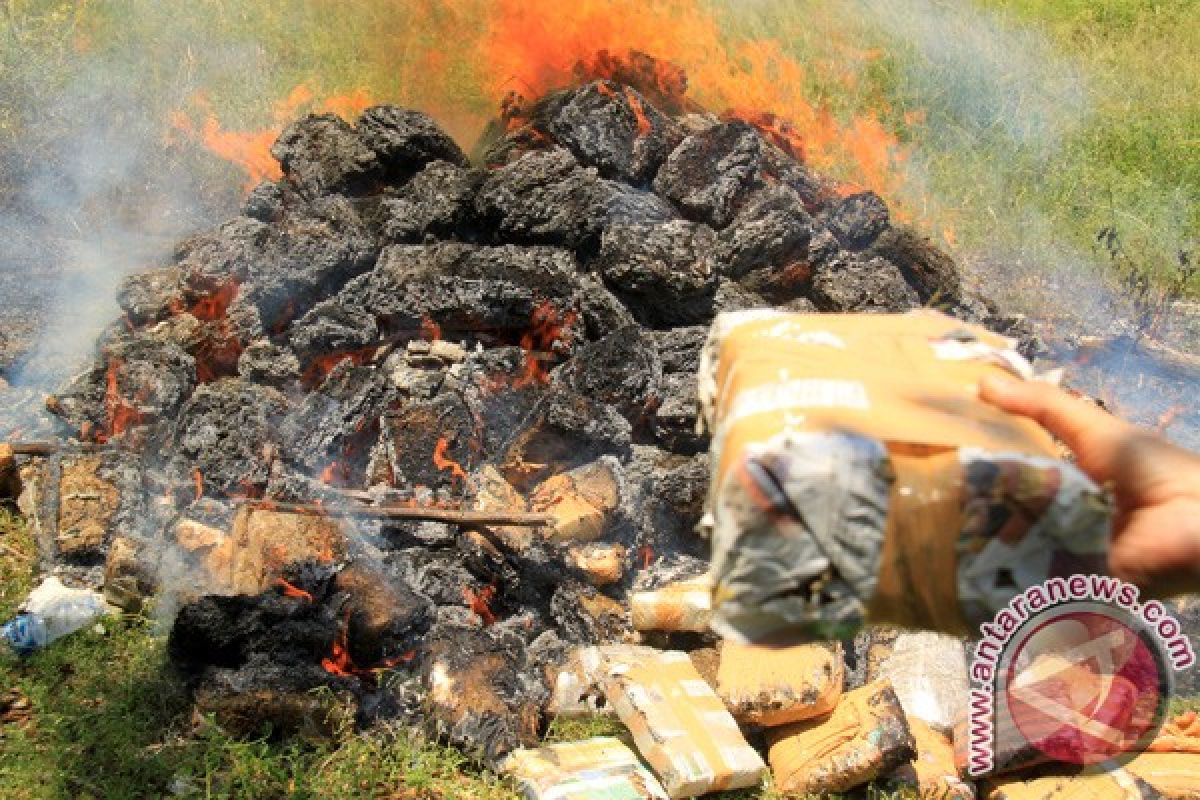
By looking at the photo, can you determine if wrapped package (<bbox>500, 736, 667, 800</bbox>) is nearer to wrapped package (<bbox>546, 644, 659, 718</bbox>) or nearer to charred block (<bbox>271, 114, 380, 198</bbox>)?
wrapped package (<bbox>546, 644, 659, 718</bbox>)

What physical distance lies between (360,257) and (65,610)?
2612 mm

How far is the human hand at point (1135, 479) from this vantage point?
184cm

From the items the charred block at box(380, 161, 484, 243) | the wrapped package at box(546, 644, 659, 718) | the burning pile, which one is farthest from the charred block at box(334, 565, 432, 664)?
the charred block at box(380, 161, 484, 243)

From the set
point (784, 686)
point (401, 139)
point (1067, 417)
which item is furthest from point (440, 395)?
point (1067, 417)

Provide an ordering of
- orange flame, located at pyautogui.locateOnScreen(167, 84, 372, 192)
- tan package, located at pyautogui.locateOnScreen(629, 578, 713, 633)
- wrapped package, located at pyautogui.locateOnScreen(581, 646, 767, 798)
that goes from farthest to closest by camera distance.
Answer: orange flame, located at pyautogui.locateOnScreen(167, 84, 372, 192), tan package, located at pyautogui.locateOnScreen(629, 578, 713, 633), wrapped package, located at pyautogui.locateOnScreen(581, 646, 767, 798)

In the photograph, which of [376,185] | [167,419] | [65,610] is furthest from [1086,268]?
[65,610]

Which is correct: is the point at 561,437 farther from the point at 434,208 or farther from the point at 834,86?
the point at 834,86

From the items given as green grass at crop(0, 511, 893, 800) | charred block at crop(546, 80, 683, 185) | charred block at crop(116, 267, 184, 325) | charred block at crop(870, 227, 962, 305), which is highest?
charred block at crop(546, 80, 683, 185)

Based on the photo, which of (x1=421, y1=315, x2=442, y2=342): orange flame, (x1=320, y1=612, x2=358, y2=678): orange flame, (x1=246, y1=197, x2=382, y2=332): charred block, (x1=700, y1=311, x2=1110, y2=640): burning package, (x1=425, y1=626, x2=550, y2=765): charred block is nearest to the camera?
(x1=700, y1=311, x2=1110, y2=640): burning package

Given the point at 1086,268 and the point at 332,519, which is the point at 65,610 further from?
the point at 1086,268

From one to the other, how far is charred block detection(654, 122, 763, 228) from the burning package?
15.7 ft

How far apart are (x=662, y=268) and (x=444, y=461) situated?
174 centimetres

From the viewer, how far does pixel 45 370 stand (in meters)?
6.17

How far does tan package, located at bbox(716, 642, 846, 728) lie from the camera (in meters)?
4.17
